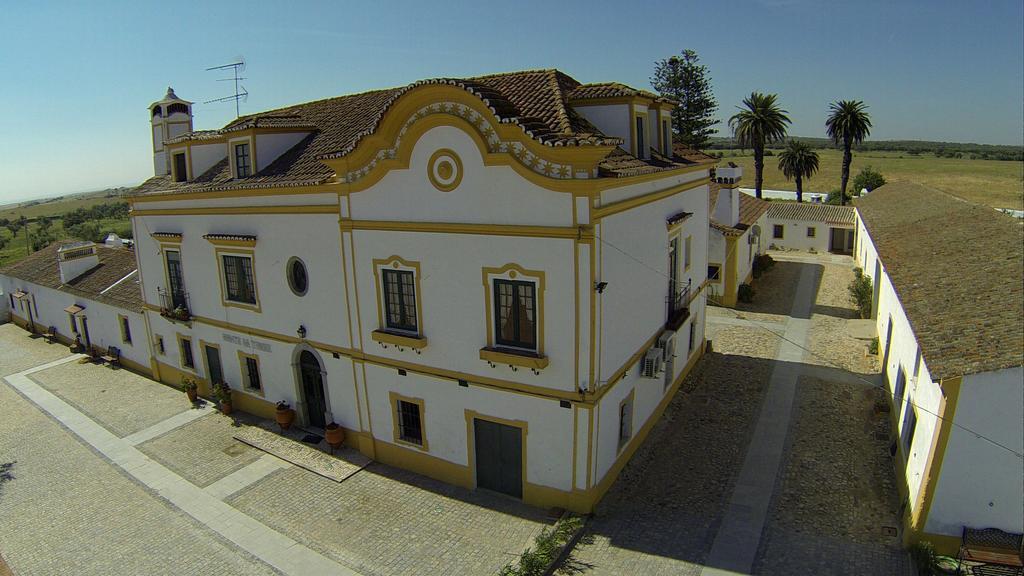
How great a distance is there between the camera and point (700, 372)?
19875 mm

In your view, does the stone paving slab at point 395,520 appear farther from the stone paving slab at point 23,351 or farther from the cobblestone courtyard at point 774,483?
the stone paving slab at point 23,351

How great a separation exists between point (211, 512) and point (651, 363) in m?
11.2

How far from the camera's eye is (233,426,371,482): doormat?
14742 mm

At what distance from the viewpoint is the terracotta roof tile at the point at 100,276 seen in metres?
23.4

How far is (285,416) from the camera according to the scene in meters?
16.8

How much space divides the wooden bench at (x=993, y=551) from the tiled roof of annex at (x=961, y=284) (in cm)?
309

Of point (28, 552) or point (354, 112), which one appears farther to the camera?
point (354, 112)

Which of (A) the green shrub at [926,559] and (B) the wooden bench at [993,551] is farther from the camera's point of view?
(A) the green shrub at [926,559]

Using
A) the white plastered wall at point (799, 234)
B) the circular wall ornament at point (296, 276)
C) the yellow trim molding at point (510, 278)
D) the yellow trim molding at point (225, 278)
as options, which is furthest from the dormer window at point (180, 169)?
the white plastered wall at point (799, 234)

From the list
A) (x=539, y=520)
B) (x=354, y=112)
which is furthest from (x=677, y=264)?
(x=354, y=112)

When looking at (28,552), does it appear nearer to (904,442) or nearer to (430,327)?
(430,327)

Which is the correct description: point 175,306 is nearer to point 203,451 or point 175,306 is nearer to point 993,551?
point 203,451

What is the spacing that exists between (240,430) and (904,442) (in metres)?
17.7

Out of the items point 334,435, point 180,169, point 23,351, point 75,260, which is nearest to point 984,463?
point 334,435
